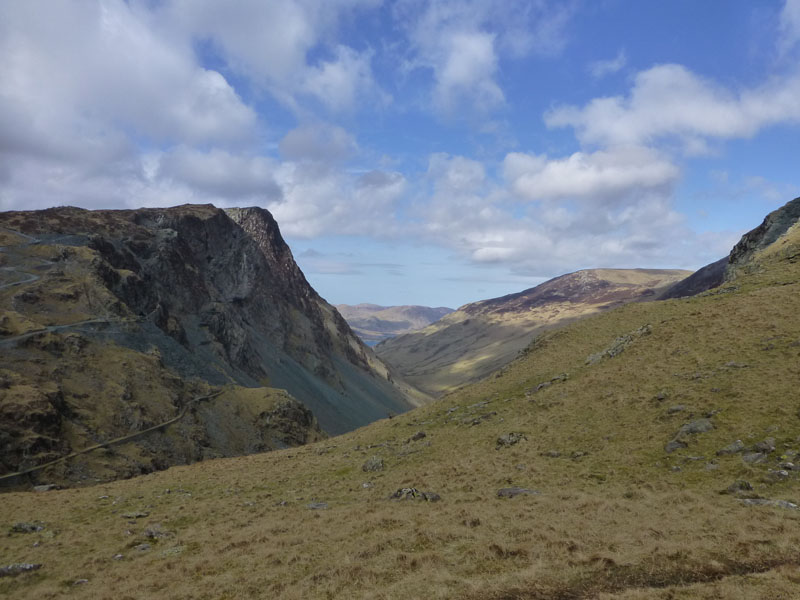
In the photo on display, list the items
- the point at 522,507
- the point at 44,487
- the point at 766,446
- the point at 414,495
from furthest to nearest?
the point at 44,487 < the point at 414,495 < the point at 766,446 < the point at 522,507

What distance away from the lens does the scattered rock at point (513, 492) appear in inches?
861

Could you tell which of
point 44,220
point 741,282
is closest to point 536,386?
point 741,282

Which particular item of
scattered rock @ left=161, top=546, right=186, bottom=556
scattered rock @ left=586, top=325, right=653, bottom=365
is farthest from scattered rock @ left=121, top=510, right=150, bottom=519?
scattered rock @ left=586, top=325, right=653, bottom=365

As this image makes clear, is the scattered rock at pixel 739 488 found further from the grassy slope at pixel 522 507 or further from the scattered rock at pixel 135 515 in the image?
the scattered rock at pixel 135 515

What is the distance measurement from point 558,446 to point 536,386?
13364mm

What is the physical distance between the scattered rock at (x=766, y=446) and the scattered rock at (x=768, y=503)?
4.10m

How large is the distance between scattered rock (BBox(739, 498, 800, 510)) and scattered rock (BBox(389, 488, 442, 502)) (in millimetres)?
12928

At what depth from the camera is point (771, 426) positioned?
69.7ft

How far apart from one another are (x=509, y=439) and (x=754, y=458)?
44.5 ft

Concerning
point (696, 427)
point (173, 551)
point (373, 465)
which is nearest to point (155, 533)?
point (173, 551)

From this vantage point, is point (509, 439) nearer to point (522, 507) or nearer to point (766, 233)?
point (522, 507)

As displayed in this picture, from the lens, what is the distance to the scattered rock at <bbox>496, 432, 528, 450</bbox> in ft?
98.2

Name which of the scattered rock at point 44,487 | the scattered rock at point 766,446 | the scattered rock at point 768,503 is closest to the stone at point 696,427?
the scattered rock at point 766,446

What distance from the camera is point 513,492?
22.2m
